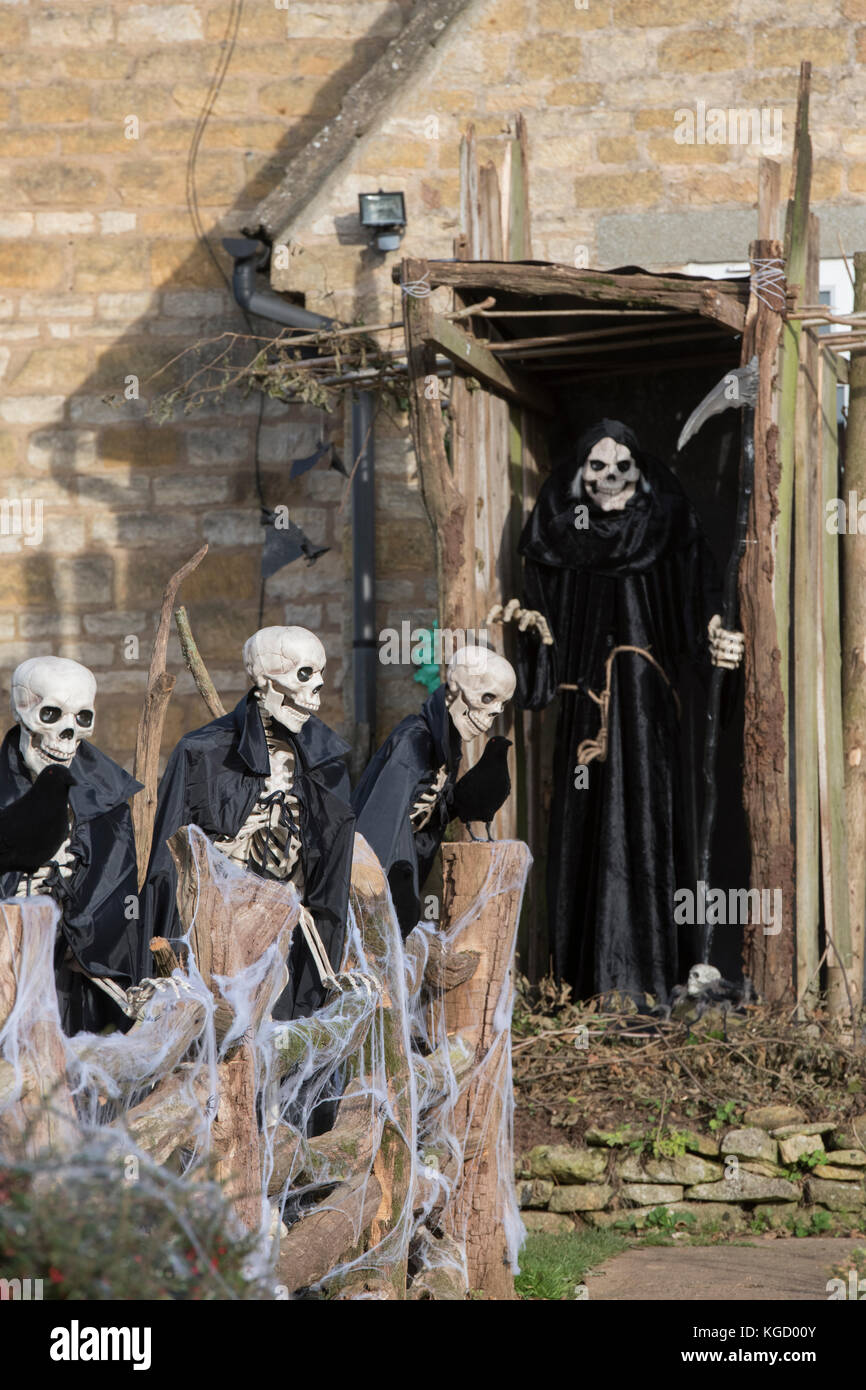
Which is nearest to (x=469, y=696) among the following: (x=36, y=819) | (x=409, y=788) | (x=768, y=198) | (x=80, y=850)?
(x=409, y=788)

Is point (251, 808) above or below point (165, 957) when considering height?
above

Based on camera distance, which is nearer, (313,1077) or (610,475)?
(313,1077)

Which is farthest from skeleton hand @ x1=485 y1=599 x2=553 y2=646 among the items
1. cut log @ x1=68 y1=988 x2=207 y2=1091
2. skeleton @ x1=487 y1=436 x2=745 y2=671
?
cut log @ x1=68 y1=988 x2=207 y2=1091

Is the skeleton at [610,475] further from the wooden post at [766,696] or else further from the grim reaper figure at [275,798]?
the grim reaper figure at [275,798]

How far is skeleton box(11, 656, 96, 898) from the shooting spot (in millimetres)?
4324

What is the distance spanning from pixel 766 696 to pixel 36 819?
10.3ft

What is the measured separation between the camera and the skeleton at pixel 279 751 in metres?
4.88

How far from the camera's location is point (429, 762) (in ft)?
18.4

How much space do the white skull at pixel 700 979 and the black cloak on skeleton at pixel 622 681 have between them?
264 mm

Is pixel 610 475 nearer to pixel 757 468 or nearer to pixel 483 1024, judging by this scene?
pixel 757 468

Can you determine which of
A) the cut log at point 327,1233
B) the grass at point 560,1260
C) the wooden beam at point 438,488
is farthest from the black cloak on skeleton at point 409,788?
the cut log at point 327,1233

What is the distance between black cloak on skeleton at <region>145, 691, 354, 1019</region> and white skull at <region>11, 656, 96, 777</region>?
1.62 feet
